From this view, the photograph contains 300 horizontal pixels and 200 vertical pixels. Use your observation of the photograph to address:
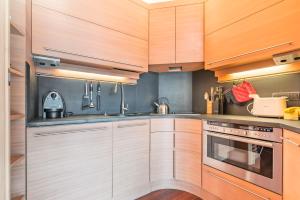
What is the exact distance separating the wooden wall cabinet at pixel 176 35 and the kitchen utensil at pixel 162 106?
63 cm

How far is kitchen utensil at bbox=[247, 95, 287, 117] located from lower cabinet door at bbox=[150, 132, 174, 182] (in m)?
0.94

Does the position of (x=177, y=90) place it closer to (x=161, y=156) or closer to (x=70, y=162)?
(x=161, y=156)

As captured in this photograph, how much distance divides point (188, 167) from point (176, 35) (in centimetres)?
157

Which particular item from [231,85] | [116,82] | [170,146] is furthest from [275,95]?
[116,82]

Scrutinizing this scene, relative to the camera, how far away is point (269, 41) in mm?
1488

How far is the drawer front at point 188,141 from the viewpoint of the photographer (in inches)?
78.7

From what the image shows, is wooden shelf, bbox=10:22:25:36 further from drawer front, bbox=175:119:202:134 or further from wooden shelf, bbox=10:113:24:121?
drawer front, bbox=175:119:202:134

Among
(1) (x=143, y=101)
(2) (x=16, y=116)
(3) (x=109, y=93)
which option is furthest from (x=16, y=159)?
(1) (x=143, y=101)

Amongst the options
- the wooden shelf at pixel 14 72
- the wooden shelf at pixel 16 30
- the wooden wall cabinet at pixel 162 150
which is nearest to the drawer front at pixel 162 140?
the wooden wall cabinet at pixel 162 150

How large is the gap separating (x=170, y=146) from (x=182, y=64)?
1027 millimetres

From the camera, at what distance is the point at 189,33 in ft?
7.20

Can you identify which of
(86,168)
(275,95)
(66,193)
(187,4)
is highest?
(187,4)

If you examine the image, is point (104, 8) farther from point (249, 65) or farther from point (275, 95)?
point (275, 95)

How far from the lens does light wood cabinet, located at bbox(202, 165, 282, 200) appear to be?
1.39m
